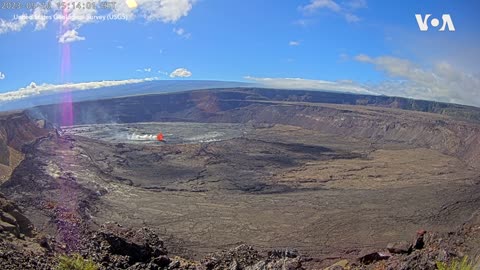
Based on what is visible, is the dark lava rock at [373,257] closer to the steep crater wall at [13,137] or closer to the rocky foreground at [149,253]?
the rocky foreground at [149,253]

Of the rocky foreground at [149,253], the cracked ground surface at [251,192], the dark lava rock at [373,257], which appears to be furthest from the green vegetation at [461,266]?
the cracked ground surface at [251,192]

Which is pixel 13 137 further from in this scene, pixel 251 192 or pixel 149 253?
pixel 149 253

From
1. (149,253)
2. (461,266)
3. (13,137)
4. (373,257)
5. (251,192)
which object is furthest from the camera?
(13,137)

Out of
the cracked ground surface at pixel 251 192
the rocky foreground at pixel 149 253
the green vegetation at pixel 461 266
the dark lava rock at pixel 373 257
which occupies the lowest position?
the cracked ground surface at pixel 251 192

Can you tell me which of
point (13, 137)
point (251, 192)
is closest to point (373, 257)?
point (251, 192)

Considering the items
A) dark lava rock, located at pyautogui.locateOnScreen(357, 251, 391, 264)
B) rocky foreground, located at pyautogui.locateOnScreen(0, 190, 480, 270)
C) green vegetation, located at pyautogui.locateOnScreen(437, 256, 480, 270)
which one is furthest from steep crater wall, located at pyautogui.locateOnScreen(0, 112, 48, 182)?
green vegetation, located at pyautogui.locateOnScreen(437, 256, 480, 270)

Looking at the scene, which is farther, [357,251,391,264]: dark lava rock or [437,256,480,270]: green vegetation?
[357,251,391,264]: dark lava rock

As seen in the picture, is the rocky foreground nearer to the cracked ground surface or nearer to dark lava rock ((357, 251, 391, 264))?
dark lava rock ((357, 251, 391, 264))

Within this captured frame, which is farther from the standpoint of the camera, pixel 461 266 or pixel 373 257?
pixel 373 257

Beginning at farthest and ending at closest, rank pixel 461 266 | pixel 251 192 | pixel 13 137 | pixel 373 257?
pixel 13 137
pixel 251 192
pixel 373 257
pixel 461 266
